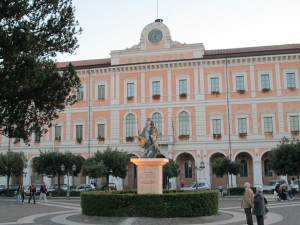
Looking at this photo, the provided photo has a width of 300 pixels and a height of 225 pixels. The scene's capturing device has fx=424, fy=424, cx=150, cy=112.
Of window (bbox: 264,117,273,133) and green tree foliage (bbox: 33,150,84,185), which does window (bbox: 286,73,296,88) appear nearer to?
window (bbox: 264,117,273,133)

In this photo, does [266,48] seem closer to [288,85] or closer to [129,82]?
[288,85]

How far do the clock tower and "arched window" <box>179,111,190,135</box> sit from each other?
658 centimetres

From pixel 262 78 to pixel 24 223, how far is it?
3414cm

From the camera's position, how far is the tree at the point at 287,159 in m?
35.4

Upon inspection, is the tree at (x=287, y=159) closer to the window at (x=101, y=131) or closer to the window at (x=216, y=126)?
the window at (x=216, y=126)

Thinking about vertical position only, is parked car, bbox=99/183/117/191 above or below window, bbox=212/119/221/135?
below

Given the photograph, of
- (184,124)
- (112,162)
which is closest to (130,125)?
(184,124)

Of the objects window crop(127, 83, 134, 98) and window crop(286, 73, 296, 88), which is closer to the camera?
window crop(286, 73, 296, 88)

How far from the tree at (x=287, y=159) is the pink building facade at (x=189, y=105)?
797 centimetres

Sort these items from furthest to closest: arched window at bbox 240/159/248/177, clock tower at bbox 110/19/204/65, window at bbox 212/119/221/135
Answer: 1. clock tower at bbox 110/19/204/65
2. arched window at bbox 240/159/248/177
3. window at bbox 212/119/221/135

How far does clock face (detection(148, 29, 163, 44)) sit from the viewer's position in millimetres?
48344

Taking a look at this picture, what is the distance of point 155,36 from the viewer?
48438 millimetres

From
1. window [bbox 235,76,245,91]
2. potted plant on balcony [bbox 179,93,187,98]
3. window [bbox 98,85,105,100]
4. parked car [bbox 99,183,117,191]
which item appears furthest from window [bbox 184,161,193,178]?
window [bbox 98,85,105,100]

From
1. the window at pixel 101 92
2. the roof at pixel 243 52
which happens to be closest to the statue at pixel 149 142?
the roof at pixel 243 52
